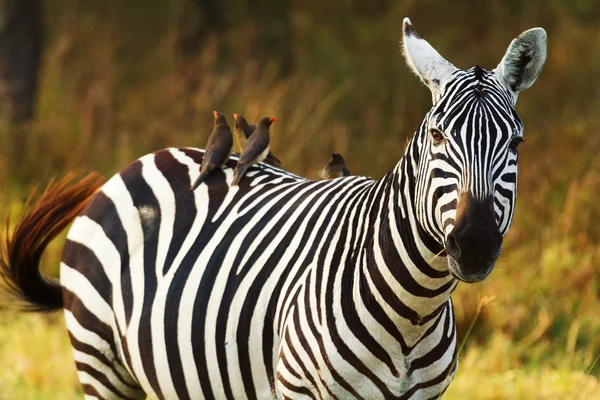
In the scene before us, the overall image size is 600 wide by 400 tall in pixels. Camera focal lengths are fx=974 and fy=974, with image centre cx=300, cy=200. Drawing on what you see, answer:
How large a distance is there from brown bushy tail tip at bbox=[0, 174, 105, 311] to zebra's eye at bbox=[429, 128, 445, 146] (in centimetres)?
201

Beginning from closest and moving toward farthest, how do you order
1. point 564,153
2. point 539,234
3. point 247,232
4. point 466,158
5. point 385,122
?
point 466,158 < point 247,232 < point 539,234 < point 564,153 < point 385,122

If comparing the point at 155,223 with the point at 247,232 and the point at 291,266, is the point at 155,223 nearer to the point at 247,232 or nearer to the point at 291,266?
the point at 247,232

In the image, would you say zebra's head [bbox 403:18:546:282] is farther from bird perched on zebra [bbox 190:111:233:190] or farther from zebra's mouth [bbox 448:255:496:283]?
bird perched on zebra [bbox 190:111:233:190]

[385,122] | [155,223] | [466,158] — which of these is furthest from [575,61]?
[466,158]

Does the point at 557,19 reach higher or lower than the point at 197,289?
higher

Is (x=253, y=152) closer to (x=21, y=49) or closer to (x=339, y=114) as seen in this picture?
(x=21, y=49)

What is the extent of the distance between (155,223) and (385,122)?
6.65m

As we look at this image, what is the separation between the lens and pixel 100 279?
3.92 metres

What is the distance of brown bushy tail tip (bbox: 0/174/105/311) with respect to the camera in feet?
13.8

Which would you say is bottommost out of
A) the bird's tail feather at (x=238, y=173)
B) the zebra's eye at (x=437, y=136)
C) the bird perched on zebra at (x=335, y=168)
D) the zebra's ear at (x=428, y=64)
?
the bird's tail feather at (x=238, y=173)

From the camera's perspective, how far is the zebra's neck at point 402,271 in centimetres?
290

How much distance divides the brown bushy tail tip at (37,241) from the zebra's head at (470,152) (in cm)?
191

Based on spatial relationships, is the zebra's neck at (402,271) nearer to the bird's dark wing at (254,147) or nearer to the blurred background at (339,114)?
the blurred background at (339,114)

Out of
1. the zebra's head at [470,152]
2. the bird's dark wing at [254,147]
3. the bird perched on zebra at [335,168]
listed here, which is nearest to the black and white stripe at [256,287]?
the bird's dark wing at [254,147]
